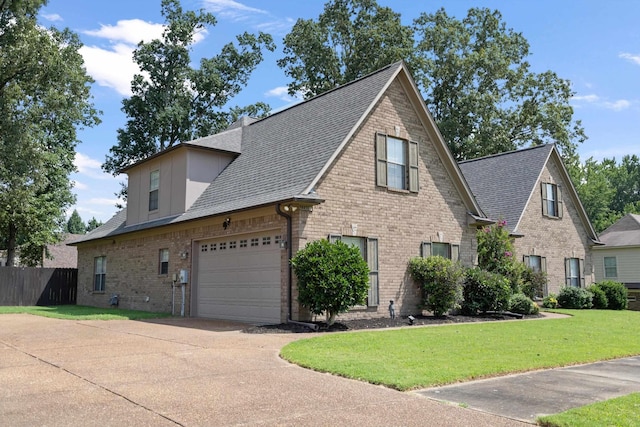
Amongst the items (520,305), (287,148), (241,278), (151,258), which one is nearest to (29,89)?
(151,258)

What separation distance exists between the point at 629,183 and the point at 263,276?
72.3 metres

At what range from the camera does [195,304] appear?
17.6m

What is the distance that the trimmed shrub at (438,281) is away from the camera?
1583 cm

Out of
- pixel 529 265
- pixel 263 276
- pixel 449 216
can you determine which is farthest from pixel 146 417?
pixel 529 265

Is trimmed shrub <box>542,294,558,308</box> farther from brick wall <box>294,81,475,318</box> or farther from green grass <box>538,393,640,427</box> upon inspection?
green grass <box>538,393,640,427</box>

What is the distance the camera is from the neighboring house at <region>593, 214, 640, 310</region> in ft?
107

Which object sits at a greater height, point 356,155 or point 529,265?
point 356,155

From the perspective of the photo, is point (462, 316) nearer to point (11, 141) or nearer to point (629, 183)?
point (11, 141)

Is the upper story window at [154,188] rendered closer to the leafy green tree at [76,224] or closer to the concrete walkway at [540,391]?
the concrete walkway at [540,391]

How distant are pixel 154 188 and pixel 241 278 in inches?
287

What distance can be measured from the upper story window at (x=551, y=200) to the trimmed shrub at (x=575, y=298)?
3.97m

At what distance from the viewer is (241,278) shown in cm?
1569

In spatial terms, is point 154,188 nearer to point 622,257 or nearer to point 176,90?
point 176,90

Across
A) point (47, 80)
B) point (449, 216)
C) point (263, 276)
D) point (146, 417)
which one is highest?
point (47, 80)
